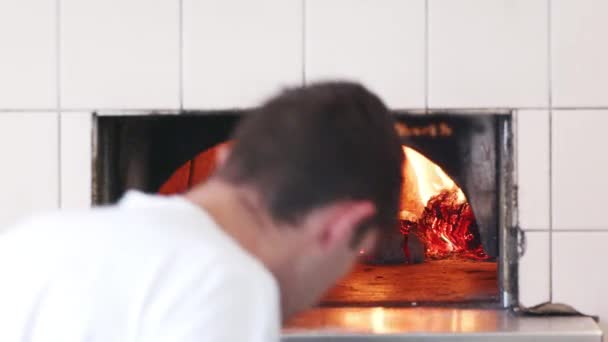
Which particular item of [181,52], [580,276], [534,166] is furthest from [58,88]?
[580,276]

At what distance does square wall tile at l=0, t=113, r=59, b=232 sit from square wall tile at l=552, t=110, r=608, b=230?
832 millimetres

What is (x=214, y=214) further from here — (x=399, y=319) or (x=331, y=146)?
(x=399, y=319)

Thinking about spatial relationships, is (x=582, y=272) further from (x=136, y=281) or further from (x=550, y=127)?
(x=136, y=281)

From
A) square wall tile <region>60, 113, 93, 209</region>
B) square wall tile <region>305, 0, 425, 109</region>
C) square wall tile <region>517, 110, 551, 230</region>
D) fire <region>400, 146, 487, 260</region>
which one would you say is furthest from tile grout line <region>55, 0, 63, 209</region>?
square wall tile <region>517, 110, 551, 230</region>

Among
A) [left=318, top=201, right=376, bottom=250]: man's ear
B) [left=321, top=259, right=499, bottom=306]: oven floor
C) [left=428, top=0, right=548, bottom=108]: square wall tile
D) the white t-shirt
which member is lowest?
[left=321, top=259, right=499, bottom=306]: oven floor

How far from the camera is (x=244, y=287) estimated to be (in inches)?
25.2

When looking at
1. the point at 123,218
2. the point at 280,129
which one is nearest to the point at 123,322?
the point at 123,218

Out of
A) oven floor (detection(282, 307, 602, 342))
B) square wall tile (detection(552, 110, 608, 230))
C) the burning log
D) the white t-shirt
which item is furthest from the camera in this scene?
the burning log

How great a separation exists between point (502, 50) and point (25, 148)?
808 mm

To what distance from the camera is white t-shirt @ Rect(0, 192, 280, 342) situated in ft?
2.08

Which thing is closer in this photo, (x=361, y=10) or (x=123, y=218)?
(x=123, y=218)

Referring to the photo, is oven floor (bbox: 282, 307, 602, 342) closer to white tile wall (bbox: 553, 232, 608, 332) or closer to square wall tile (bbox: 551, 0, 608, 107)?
white tile wall (bbox: 553, 232, 608, 332)

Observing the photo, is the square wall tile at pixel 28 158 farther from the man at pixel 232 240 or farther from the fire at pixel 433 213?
the man at pixel 232 240

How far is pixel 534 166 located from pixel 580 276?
19 cm
